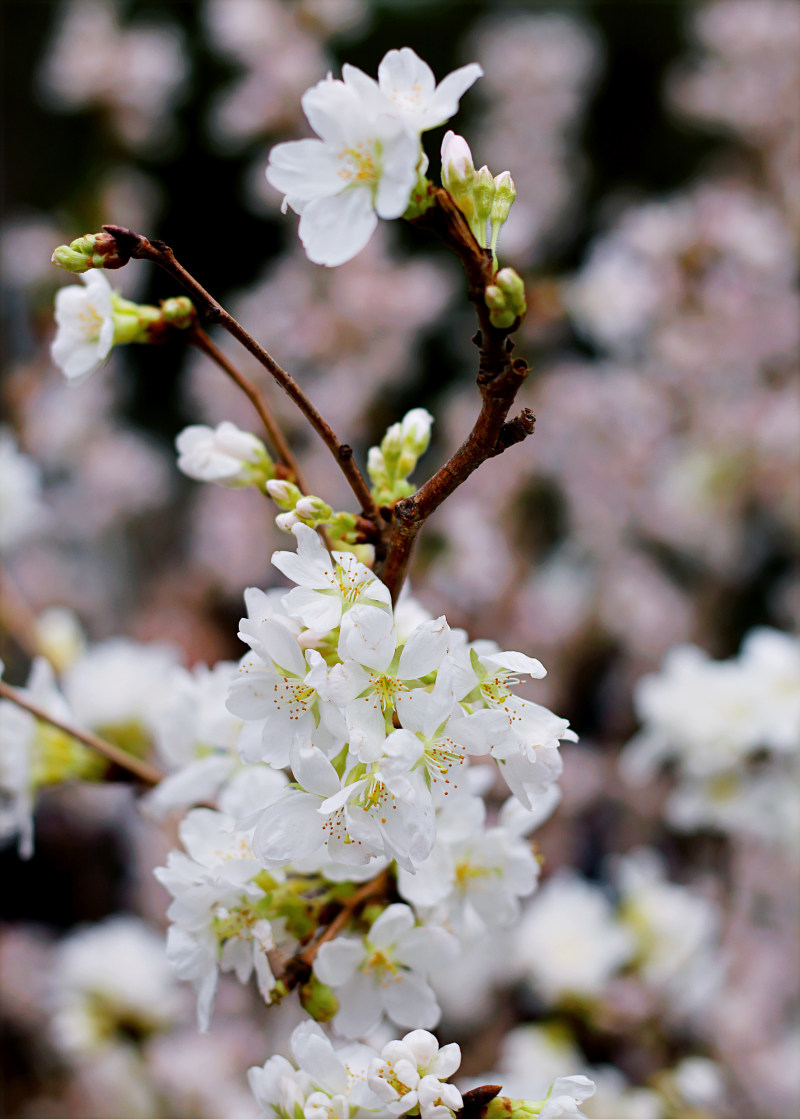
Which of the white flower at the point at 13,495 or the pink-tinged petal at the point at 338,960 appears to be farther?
the white flower at the point at 13,495

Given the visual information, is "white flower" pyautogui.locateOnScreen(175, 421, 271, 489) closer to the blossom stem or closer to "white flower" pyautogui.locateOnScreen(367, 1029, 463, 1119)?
the blossom stem

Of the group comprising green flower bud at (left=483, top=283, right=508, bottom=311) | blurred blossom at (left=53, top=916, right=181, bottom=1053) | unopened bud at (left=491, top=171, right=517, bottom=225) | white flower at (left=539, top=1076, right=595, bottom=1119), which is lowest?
blurred blossom at (left=53, top=916, right=181, bottom=1053)

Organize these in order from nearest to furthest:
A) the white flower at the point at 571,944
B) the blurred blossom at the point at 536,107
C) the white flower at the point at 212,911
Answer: the white flower at the point at 212,911 < the white flower at the point at 571,944 < the blurred blossom at the point at 536,107

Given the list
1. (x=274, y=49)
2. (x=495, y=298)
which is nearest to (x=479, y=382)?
(x=495, y=298)

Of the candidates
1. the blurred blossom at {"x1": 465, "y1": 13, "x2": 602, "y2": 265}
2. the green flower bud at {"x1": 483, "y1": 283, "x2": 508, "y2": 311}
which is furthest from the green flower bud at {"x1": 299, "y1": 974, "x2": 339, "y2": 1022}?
the blurred blossom at {"x1": 465, "y1": 13, "x2": 602, "y2": 265}

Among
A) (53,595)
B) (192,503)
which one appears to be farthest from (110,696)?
(192,503)

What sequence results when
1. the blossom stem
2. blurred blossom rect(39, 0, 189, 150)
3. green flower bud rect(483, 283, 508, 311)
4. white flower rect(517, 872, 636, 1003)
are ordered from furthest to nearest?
blurred blossom rect(39, 0, 189, 150)
white flower rect(517, 872, 636, 1003)
the blossom stem
green flower bud rect(483, 283, 508, 311)

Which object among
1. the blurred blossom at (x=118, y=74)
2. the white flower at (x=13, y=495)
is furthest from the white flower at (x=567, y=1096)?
the blurred blossom at (x=118, y=74)

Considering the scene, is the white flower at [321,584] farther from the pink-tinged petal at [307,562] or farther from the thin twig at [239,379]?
the thin twig at [239,379]
